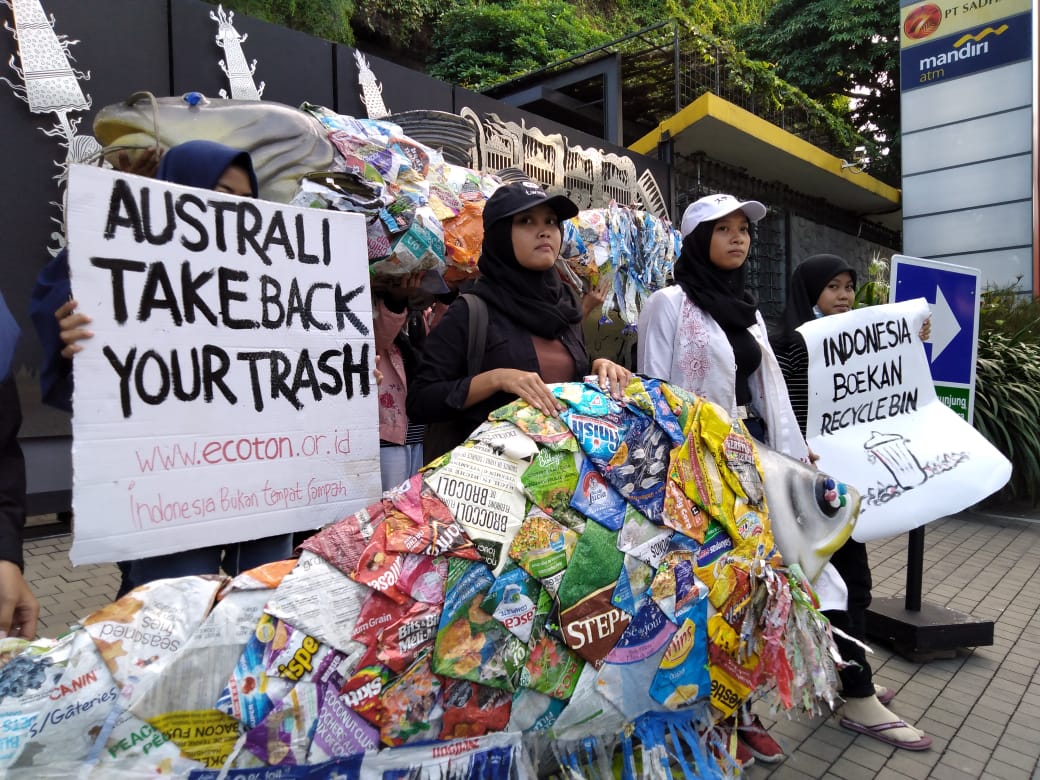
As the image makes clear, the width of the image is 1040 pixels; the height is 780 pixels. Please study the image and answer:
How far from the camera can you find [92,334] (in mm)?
1600

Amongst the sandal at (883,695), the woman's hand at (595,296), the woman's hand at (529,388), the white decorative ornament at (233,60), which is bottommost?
the sandal at (883,695)

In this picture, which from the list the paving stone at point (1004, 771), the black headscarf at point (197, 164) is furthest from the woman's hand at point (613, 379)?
the paving stone at point (1004, 771)

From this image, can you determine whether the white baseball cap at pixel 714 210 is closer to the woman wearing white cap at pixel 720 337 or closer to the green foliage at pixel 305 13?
the woman wearing white cap at pixel 720 337

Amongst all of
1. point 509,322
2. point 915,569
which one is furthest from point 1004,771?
point 509,322

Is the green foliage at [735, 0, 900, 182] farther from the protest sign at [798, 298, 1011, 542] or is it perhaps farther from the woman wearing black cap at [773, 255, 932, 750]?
the woman wearing black cap at [773, 255, 932, 750]

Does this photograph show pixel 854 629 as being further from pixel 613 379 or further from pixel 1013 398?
pixel 1013 398

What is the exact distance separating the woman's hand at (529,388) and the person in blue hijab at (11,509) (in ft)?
3.60

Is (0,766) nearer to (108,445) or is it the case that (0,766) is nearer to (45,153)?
(108,445)

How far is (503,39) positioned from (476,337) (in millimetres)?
14505

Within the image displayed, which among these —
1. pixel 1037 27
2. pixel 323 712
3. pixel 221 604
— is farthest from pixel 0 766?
pixel 1037 27

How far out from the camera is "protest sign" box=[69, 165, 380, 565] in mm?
1618

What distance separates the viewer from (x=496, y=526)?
1485mm

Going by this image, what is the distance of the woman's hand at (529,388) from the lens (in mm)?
1677

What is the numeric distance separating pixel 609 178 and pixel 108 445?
703 cm
